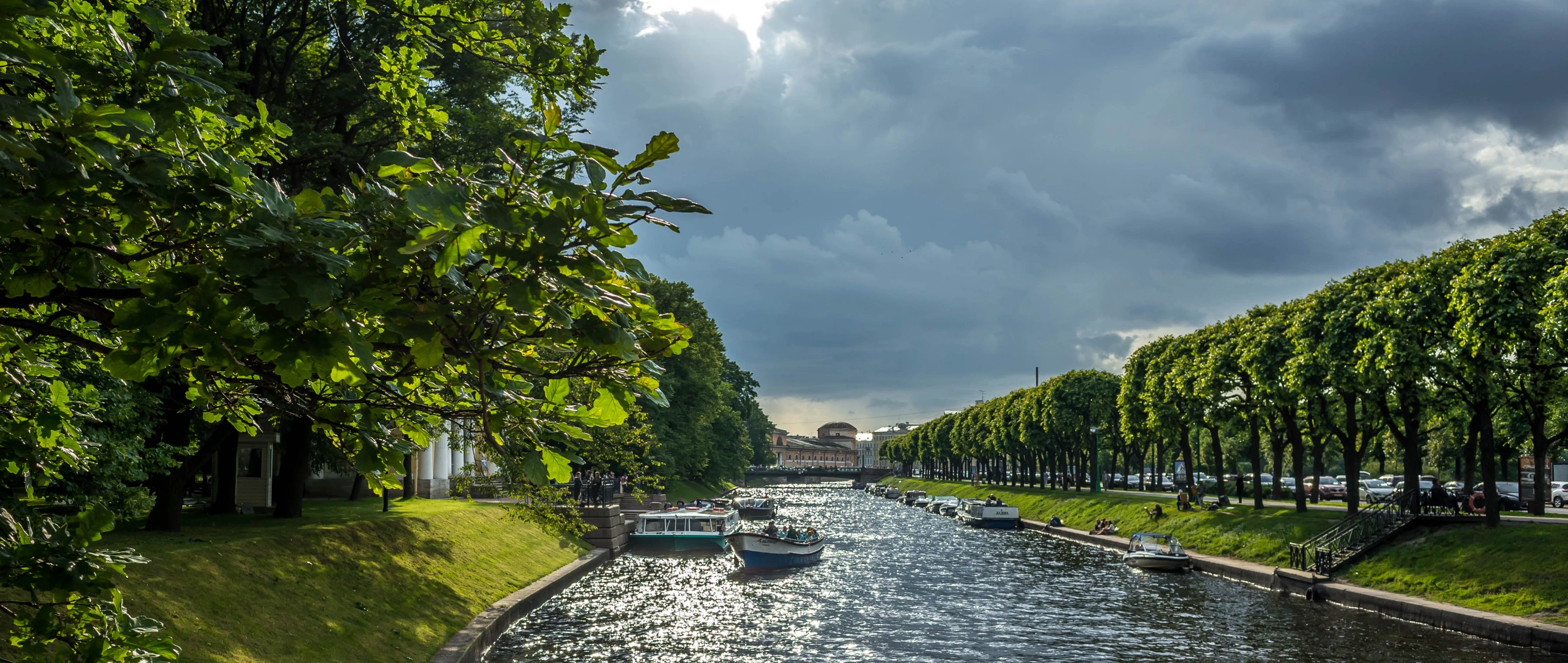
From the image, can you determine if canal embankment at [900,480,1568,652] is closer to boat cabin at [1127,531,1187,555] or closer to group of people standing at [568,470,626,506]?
boat cabin at [1127,531,1187,555]

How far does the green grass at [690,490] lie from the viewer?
79125mm

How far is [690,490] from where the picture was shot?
295 feet

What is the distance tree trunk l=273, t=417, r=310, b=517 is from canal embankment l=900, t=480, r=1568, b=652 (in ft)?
104

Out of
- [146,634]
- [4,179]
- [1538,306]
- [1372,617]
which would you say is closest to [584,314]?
[4,179]

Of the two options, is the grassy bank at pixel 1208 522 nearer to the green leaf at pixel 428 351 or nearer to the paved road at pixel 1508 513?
the paved road at pixel 1508 513

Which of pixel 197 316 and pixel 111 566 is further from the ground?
pixel 197 316

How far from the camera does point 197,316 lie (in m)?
4.28

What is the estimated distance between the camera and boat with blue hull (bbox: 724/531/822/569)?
41031 mm

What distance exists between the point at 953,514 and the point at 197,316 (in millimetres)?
82300

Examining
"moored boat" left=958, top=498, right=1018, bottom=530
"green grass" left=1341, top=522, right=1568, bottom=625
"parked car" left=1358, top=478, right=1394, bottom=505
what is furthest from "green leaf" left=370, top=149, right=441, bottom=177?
"parked car" left=1358, top=478, right=1394, bottom=505

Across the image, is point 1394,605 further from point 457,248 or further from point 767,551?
point 457,248

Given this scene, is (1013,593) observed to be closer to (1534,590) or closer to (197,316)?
(1534,590)

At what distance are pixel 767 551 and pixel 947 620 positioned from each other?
13.5 metres

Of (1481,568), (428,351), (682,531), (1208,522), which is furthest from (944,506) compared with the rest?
(428,351)
